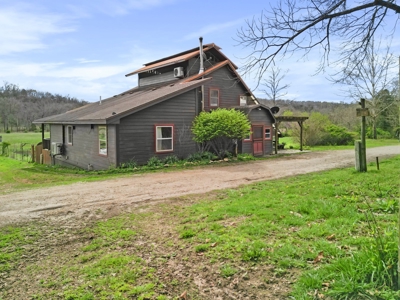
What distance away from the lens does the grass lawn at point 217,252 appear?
9.98ft

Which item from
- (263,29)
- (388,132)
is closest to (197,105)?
(263,29)

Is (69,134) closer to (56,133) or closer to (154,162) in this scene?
(56,133)

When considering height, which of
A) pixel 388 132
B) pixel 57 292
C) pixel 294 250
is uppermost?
pixel 388 132

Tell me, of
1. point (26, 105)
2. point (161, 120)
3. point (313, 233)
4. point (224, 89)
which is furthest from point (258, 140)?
point (26, 105)

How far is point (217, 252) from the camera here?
405 cm

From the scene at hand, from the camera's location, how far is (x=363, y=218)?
473cm

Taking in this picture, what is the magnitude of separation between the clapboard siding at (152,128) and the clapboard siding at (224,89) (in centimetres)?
141

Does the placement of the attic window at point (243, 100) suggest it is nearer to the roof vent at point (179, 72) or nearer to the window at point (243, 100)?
the window at point (243, 100)

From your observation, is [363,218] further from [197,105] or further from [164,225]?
[197,105]

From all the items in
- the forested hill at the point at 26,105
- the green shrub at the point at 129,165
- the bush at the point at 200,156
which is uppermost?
the forested hill at the point at 26,105

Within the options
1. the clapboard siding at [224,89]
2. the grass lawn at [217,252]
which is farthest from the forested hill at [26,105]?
the grass lawn at [217,252]

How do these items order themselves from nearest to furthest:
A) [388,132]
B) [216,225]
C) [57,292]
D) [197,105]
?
[57,292]
[216,225]
[197,105]
[388,132]

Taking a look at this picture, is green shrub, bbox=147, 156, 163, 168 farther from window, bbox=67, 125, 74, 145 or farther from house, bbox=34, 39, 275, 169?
window, bbox=67, 125, 74, 145

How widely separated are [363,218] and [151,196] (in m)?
5.29
